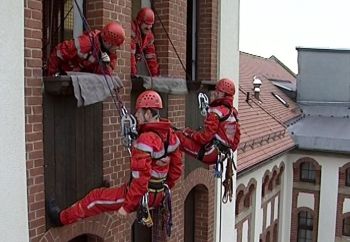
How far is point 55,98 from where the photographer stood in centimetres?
540

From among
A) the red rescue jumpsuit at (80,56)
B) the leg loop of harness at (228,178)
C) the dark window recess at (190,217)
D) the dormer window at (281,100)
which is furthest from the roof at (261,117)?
the red rescue jumpsuit at (80,56)

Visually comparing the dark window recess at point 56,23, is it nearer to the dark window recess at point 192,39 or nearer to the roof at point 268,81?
the dark window recess at point 192,39

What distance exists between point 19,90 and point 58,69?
86 centimetres

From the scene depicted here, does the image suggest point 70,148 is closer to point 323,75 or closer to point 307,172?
point 307,172

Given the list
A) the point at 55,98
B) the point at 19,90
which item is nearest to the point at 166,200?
the point at 55,98

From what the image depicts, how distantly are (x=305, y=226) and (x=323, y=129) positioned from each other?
15.5ft

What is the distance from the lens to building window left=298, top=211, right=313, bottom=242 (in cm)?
2367

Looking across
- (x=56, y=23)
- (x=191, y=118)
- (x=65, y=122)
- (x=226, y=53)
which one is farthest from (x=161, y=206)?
(x=226, y=53)

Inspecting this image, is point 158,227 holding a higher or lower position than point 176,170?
lower

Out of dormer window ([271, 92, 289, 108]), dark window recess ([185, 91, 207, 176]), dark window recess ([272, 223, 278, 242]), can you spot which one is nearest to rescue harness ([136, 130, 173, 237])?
dark window recess ([185, 91, 207, 176])

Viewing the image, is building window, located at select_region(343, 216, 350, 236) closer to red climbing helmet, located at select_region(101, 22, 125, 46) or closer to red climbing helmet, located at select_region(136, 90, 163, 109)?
red climbing helmet, located at select_region(136, 90, 163, 109)

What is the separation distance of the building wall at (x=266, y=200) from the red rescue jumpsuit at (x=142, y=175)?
34.9 feet

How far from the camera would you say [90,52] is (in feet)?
17.9

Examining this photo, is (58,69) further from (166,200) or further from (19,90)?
(166,200)
